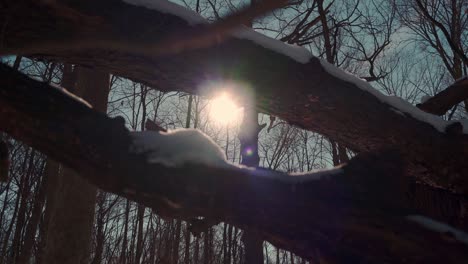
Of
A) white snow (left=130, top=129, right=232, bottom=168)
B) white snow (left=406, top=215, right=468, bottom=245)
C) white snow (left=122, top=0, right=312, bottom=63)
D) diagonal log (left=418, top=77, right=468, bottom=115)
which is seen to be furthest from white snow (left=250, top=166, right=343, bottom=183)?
diagonal log (left=418, top=77, right=468, bottom=115)

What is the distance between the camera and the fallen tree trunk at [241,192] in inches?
57.9

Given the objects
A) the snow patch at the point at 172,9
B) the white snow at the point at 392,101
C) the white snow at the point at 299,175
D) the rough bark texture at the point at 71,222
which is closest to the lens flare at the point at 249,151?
the rough bark texture at the point at 71,222

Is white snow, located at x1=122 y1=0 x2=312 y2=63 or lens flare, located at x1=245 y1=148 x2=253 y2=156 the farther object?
lens flare, located at x1=245 y1=148 x2=253 y2=156

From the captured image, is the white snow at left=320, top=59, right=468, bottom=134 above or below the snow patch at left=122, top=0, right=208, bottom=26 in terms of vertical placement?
below

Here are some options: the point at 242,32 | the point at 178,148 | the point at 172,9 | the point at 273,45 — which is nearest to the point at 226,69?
the point at 242,32

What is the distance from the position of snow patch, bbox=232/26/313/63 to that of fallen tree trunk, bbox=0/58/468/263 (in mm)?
1091

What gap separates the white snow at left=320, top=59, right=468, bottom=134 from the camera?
264 cm

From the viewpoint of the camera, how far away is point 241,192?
1523 mm

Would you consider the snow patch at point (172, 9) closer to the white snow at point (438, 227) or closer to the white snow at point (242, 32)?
the white snow at point (242, 32)

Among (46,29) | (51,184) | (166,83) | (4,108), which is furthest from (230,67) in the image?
(51,184)

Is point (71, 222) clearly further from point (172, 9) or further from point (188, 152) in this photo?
point (188, 152)

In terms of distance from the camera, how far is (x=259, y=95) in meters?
2.56

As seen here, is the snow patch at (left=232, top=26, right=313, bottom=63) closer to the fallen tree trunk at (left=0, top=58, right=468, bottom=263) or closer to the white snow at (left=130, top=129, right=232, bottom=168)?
the white snow at (left=130, top=129, right=232, bottom=168)

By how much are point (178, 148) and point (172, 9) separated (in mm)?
1028
